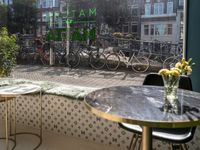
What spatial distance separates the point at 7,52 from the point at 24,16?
1.67 ft

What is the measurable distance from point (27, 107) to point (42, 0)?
1314mm

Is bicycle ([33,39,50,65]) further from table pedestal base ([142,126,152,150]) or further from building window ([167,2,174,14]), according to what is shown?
table pedestal base ([142,126,152,150])

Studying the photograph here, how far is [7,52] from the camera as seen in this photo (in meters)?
3.22

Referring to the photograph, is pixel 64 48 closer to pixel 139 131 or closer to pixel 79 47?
pixel 79 47

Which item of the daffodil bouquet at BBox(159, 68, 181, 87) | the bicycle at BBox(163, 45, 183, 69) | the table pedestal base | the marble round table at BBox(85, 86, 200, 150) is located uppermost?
the bicycle at BBox(163, 45, 183, 69)

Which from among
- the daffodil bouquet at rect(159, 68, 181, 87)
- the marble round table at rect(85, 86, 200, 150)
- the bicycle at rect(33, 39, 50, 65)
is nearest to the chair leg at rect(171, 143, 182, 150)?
the marble round table at rect(85, 86, 200, 150)

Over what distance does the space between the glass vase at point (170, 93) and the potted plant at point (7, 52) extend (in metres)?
2.28

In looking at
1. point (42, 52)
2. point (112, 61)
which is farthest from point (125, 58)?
point (42, 52)

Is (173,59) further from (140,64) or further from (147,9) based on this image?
(147,9)

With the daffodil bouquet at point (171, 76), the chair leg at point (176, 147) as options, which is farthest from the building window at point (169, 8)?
the chair leg at point (176, 147)

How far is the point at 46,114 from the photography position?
9.65 feet

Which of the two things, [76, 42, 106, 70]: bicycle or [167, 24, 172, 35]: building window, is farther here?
[76, 42, 106, 70]: bicycle

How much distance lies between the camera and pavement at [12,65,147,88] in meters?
2.67

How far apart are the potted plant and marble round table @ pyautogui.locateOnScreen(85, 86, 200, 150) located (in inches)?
72.0
